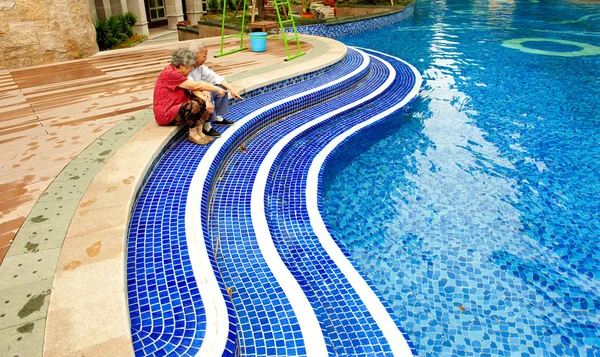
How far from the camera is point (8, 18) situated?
673 cm

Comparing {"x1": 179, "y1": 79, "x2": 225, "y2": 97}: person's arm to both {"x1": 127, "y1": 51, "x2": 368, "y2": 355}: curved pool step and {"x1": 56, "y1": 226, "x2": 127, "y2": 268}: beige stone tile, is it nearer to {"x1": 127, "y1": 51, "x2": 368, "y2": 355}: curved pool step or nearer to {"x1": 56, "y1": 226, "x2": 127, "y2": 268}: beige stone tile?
{"x1": 127, "y1": 51, "x2": 368, "y2": 355}: curved pool step

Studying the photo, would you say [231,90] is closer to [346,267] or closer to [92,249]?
[346,267]

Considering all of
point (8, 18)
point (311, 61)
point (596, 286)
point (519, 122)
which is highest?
point (8, 18)

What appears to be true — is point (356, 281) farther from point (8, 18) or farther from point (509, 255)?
point (8, 18)

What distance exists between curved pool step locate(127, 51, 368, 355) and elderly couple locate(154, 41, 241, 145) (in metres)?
0.25

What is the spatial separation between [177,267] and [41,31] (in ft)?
21.9

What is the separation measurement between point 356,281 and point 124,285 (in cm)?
173

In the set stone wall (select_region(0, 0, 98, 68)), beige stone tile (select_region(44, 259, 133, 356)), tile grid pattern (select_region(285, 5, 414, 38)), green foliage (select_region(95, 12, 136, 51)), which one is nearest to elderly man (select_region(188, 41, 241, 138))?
beige stone tile (select_region(44, 259, 133, 356))

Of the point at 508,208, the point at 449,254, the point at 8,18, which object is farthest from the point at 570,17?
the point at 8,18

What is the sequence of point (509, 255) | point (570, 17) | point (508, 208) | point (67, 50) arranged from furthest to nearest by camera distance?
point (570, 17) → point (67, 50) → point (508, 208) → point (509, 255)

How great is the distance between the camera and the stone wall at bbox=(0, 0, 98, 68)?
6793 mm

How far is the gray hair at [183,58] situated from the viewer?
4137mm

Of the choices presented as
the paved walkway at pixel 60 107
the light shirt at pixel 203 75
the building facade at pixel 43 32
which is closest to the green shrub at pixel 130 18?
the paved walkway at pixel 60 107

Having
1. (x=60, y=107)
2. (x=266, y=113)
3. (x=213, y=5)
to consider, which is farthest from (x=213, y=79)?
(x=213, y=5)
